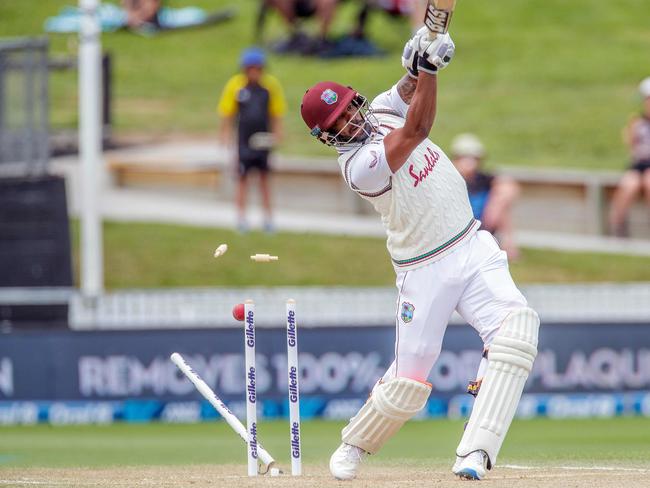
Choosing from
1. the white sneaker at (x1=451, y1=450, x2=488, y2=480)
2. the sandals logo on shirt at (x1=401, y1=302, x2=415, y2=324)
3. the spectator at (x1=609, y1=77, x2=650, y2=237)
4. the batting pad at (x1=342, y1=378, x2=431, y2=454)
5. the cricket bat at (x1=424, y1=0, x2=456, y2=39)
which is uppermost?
the cricket bat at (x1=424, y1=0, x2=456, y2=39)

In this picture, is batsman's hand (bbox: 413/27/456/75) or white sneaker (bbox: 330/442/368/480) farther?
white sneaker (bbox: 330/442/368/480)

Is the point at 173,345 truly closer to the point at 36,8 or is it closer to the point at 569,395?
the point at 569,395

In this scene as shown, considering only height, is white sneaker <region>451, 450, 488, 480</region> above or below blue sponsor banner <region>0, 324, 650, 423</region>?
above

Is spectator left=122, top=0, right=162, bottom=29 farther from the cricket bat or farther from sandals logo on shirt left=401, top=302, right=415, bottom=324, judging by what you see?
the cricket bat

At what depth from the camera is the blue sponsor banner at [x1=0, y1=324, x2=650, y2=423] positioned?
12828mm

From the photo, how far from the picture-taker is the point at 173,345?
42.1 ft

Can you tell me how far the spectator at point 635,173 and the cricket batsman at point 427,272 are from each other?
8853 millimetres

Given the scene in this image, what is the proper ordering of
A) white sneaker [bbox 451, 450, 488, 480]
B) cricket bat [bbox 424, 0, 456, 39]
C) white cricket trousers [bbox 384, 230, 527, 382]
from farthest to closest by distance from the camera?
white cricket trousers [bbox 384, 230, 527, 382] < white sneaker [bbox 451, 450, 488, 480] < cricket bat [bbox 424, 0, 456, 39]

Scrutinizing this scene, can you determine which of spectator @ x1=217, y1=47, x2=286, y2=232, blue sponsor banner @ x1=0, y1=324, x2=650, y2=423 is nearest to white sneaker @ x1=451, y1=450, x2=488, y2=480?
blue sponsor banner @ x1=0, y1=324, x2=650, y2=423

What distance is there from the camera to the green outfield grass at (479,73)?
911 inches

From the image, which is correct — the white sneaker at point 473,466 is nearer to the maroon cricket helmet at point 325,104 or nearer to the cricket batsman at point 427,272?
the cricket batsman at point 427,272

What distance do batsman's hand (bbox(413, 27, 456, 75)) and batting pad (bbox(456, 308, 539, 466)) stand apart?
1.24m

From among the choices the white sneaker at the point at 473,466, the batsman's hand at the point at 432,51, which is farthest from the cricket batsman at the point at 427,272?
the batsman's hand at the point at 432,51

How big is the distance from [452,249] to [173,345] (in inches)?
238
